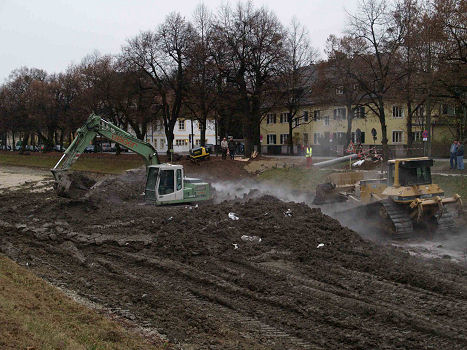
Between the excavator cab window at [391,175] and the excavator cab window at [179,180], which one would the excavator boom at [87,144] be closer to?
the excavator cab window at [179,180]

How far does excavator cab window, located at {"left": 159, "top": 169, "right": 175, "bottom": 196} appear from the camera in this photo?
18703 millimetres

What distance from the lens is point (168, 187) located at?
18.8m

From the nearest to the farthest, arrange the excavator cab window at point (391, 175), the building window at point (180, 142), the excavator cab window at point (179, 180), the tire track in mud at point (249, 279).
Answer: the tire track in mud at point (249, 279), the excavator cab window at point (391, 175), the excavator cab window at point (179, 180), the building window at point (180, 142)

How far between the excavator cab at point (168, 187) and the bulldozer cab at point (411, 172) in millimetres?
7784

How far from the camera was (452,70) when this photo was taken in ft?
79.3

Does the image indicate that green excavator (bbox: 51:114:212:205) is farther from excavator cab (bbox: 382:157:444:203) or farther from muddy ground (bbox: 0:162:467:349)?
excavator cab (bbox: 382:157:444:203)

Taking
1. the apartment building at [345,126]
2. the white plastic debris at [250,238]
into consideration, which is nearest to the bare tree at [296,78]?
the apartment building at [345,126]

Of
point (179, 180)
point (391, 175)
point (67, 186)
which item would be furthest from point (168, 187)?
point (391, 175)

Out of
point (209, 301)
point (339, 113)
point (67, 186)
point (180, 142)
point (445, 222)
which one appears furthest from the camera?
point (180, 142)

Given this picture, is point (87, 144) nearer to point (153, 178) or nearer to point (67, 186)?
point (67, 186)

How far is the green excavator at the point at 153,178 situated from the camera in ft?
61.5

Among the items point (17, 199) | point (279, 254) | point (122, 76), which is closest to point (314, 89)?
point (122, 76)

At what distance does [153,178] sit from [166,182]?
657 millimetres

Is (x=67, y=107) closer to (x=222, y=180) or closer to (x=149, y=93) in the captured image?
(x=149, y=93)
